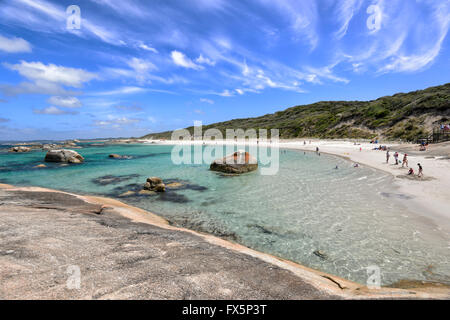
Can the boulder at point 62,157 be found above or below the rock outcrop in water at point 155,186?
above

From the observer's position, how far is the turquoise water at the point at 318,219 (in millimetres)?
6812

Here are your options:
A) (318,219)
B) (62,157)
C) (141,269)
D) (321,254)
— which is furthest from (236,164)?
(62,157)

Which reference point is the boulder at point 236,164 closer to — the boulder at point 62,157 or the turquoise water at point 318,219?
the turquoise water at point 318,219

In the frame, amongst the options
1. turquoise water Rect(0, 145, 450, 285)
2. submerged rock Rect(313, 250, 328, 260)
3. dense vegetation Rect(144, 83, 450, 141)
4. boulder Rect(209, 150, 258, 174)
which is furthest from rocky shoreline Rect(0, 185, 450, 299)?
dense vegetation Rect(144, 83, 450, 141)

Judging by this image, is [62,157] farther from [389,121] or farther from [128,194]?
[389,121]

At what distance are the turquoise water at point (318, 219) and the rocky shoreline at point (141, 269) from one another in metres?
1.61

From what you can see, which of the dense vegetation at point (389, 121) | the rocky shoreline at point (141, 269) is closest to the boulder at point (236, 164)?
the rocky shoreline at point (141, 269)

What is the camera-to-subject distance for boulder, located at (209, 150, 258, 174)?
72.7 feet

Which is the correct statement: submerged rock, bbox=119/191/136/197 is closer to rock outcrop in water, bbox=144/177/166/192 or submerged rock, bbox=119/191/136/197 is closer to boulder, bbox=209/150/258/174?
rock outcrop in water, bbox=144/177/166/192

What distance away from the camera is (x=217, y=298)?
12.3 feet

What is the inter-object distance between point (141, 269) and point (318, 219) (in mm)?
8762
